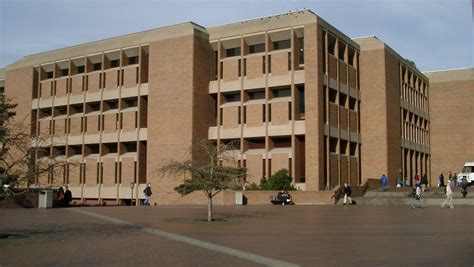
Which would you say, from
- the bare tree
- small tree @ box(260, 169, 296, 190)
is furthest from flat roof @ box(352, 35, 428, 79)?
the bare tree

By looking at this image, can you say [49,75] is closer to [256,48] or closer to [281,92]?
[256,48]

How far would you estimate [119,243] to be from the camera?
13.5 meters

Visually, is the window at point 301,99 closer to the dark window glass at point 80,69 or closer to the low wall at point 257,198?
the low wall at point 257,198

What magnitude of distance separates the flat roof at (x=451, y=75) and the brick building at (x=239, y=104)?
7.99 m

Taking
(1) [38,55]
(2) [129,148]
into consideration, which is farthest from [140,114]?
(1) [38,55]

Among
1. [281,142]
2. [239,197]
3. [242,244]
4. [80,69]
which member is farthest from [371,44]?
[242,244]

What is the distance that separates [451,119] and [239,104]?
2893cm

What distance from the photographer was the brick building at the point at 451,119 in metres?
59.0

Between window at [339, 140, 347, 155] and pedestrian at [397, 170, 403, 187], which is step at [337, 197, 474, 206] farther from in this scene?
pedestrian at [397, 170, 403, 187]

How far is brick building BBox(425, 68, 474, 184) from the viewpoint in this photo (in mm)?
58969

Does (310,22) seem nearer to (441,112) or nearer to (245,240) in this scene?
(441,112)

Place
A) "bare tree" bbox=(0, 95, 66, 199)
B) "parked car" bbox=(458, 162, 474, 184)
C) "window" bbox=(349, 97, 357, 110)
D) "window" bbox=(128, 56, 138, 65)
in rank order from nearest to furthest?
1. "bare tree" bbox=(0, 95, 66, 199)
2. "parked car" bbox=(458, 162, 474, 184)
3. "window" bbox=(349, 97, 357, 110)
4. "window" bbox=(128, 56, 138, 65)

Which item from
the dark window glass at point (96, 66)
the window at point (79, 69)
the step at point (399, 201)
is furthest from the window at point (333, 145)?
the window at point (79, 69)

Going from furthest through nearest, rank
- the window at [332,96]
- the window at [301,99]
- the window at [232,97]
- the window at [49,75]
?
the window at [49,75] → the window at [232,97] → the window at [332,96] → the window at [301,99]
